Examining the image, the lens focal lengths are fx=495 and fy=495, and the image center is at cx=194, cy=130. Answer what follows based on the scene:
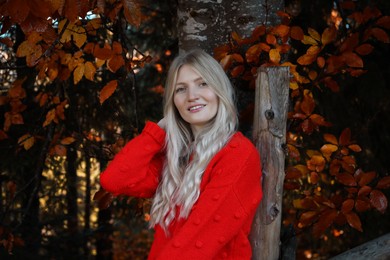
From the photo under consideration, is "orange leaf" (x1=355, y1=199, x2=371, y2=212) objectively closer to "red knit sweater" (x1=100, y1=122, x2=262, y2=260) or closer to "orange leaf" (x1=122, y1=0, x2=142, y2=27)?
"red knit sweater" (x1=100, y1=122, x2=262, y2=260)

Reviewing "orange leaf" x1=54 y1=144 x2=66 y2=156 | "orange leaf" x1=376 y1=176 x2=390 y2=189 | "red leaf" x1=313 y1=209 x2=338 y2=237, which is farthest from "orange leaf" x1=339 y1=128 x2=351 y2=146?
"orange leaf" x1=54 y1=144 x2=66 y2=156

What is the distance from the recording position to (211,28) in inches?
112

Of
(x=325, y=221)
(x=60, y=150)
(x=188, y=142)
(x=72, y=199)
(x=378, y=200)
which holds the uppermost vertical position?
(x=188, y=142)

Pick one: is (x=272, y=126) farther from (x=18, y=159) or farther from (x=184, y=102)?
(x=18, y=159)

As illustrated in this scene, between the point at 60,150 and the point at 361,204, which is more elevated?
the point at 60,150

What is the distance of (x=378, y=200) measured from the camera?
2.84 m

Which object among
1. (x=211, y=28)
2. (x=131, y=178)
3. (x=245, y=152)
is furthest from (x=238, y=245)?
(x=211, y=28)

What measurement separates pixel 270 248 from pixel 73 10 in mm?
1422

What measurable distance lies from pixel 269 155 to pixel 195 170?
1.21 feet

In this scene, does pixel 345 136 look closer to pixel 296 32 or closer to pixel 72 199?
pixel 296 32

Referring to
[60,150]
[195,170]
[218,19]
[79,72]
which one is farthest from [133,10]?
[60,150]

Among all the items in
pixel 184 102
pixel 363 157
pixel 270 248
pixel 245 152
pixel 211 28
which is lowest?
pixel 363 157

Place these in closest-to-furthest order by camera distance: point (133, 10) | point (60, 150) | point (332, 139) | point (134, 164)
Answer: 1. point (133, 10)
2. point (134, 164)
3. point (332, 139)
4. point (60, 150)

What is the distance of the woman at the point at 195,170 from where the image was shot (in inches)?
83.6
